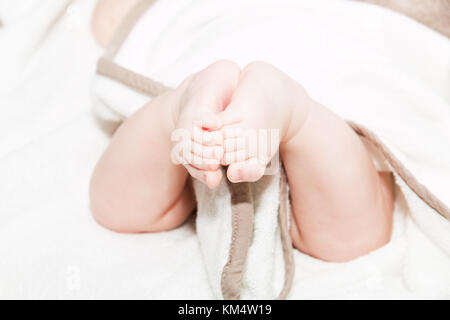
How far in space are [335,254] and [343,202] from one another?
106mm

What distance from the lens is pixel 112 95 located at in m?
0.79

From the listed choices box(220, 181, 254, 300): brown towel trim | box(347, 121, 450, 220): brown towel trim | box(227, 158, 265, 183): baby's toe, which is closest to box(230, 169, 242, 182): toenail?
box(227, 158, 265, 183): baby's toe

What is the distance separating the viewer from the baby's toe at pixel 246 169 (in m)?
0.51

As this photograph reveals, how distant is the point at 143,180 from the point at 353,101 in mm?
324

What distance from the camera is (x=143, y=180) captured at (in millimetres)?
684

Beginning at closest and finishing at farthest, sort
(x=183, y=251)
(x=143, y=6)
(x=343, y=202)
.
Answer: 1. (x=343, y=202)
2. (x=183, y=251)
3. (x=143, y=6)

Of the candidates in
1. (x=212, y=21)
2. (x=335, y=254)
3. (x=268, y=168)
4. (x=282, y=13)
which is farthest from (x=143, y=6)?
(x=335, y=254)

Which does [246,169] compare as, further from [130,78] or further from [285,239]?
[130,78]

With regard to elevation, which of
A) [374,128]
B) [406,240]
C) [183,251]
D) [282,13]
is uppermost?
[282,13]

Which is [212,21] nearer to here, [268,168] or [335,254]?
[268,168]

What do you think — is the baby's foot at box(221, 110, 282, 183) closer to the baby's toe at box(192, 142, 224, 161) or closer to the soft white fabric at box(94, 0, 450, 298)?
the baby's toe at box(192, 142, 224, 161)

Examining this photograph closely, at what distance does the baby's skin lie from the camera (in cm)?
51

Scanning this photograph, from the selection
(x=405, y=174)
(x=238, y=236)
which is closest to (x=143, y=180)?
(x=238, y=236)
